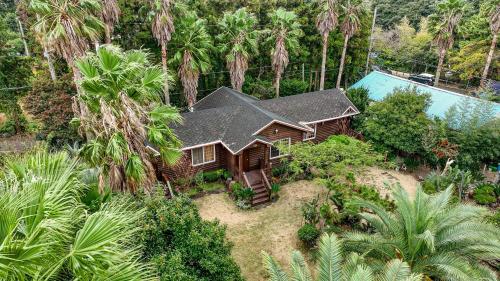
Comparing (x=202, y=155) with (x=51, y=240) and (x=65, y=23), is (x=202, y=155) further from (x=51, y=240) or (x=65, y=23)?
(x=51, y=240)

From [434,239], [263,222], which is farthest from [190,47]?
[434,239]

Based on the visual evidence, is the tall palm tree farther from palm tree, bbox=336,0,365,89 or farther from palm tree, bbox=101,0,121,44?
palm tree, bbox=336,0,365,89

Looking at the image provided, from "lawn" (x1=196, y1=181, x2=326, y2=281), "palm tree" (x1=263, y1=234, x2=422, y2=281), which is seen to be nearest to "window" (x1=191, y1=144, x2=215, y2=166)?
"lawn" (x1=196, y1=181, x2=326, y2=281)

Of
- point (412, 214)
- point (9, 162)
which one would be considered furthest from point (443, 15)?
point (9, 162)

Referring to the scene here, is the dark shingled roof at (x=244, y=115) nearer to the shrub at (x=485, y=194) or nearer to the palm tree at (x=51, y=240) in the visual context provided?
the shrub at (x=485, y=194)

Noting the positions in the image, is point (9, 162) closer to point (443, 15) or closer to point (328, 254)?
point (328, 254)

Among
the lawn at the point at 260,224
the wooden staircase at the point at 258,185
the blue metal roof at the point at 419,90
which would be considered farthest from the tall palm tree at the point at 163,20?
the blue metal roof at the point at 419,90
